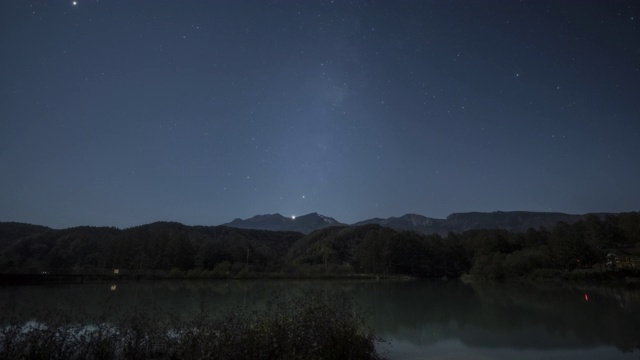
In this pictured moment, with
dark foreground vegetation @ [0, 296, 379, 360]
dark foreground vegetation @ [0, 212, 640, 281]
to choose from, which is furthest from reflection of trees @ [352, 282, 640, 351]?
dark foreground vegetation @ [0, 212, 640, 281]

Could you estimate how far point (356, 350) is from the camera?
1184cm

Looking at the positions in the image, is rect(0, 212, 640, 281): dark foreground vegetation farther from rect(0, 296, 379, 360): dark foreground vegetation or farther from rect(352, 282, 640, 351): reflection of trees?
rect(0, 296, 379, 360): dark foreground vegetation

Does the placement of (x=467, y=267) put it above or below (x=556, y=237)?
below

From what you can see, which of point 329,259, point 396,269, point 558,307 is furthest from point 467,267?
point 558,307

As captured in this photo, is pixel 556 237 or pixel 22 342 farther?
pixel 556 237

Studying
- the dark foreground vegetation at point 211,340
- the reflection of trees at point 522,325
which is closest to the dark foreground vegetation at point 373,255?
the reflection of trees at point 522,325

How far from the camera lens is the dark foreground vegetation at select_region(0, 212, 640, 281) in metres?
90.7

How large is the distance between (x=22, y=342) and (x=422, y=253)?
499 ft

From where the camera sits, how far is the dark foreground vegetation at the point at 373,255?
90688mm

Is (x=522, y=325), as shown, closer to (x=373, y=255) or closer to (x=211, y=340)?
(x=211, y=340)

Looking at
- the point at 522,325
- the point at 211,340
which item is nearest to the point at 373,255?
the point at 522,325

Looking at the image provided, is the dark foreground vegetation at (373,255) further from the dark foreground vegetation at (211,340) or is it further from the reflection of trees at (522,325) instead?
the dark foreground vegetation at (211,340)

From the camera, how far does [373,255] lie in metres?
142

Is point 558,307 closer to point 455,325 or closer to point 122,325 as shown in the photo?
point 455,325
